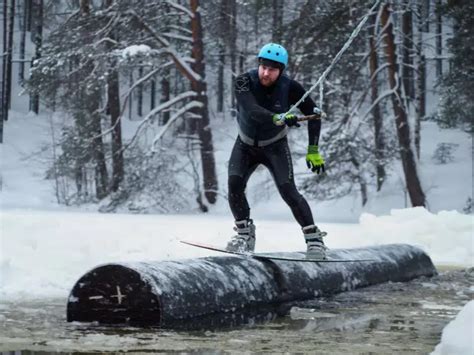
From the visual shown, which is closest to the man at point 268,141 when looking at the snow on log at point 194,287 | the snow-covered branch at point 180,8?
the snow on log at point 194,287

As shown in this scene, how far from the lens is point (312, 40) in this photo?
81.1 ft

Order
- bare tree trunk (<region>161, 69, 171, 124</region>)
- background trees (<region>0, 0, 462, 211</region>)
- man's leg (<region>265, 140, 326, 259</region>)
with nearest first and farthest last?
man's leg (<region>265, 140, 326, 259</region>), background trees (<region>0, 0, 462, 211</region>), bare tree trunk (<region>161, 69, 171, 124</region>)

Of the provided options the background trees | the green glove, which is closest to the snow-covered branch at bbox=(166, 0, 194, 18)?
the background trees

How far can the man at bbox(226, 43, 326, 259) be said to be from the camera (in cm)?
877

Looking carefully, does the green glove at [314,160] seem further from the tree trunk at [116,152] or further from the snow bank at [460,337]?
the tree trunk at [116,152]

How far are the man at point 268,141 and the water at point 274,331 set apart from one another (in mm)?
941

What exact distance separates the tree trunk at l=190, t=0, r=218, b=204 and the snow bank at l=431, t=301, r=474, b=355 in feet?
81.6

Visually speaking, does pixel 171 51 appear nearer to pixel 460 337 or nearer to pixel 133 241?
pixel 133 241

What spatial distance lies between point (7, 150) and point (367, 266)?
134ft

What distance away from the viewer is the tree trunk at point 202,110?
98.0ft

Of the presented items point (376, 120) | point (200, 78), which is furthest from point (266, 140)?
point (200, 78)

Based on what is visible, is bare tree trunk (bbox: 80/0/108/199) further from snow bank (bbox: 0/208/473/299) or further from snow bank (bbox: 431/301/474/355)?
snow bank (bbox: 431/301/474/355)

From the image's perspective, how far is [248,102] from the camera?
869cm

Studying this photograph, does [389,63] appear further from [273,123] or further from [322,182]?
[273,123]
